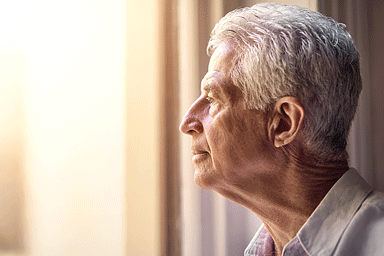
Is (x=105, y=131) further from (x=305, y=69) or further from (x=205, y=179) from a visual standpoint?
(x=305, y=69)

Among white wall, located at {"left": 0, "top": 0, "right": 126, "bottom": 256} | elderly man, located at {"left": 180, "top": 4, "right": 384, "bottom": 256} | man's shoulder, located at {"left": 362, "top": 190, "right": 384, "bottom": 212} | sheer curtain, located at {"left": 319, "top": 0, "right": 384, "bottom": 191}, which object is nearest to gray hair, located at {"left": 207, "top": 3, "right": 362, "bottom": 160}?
elderly man, located at {"left": 180, "top": 4, "right": 384, "bottom": 256}

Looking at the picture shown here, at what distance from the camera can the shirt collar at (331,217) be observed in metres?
0.94

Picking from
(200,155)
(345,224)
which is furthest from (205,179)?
(345,224)

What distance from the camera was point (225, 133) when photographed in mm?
1020

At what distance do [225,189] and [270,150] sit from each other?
173 mm

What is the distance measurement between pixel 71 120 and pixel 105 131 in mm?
169

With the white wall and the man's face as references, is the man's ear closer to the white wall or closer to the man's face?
the man's face

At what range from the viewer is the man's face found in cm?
100

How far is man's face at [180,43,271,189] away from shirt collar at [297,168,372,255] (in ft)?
0.61

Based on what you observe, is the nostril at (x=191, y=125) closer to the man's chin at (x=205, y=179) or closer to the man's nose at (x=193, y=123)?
the man's nose at (x=193, y=123)

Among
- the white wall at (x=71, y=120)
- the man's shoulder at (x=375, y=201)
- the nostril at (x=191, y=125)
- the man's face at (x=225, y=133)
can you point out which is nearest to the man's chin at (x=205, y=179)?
the man's face at (x=225, y=133)

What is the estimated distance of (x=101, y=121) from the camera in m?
1.71

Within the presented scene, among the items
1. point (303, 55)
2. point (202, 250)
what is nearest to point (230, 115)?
point (303, 55)

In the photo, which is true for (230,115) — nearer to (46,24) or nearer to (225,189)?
(225,189)
